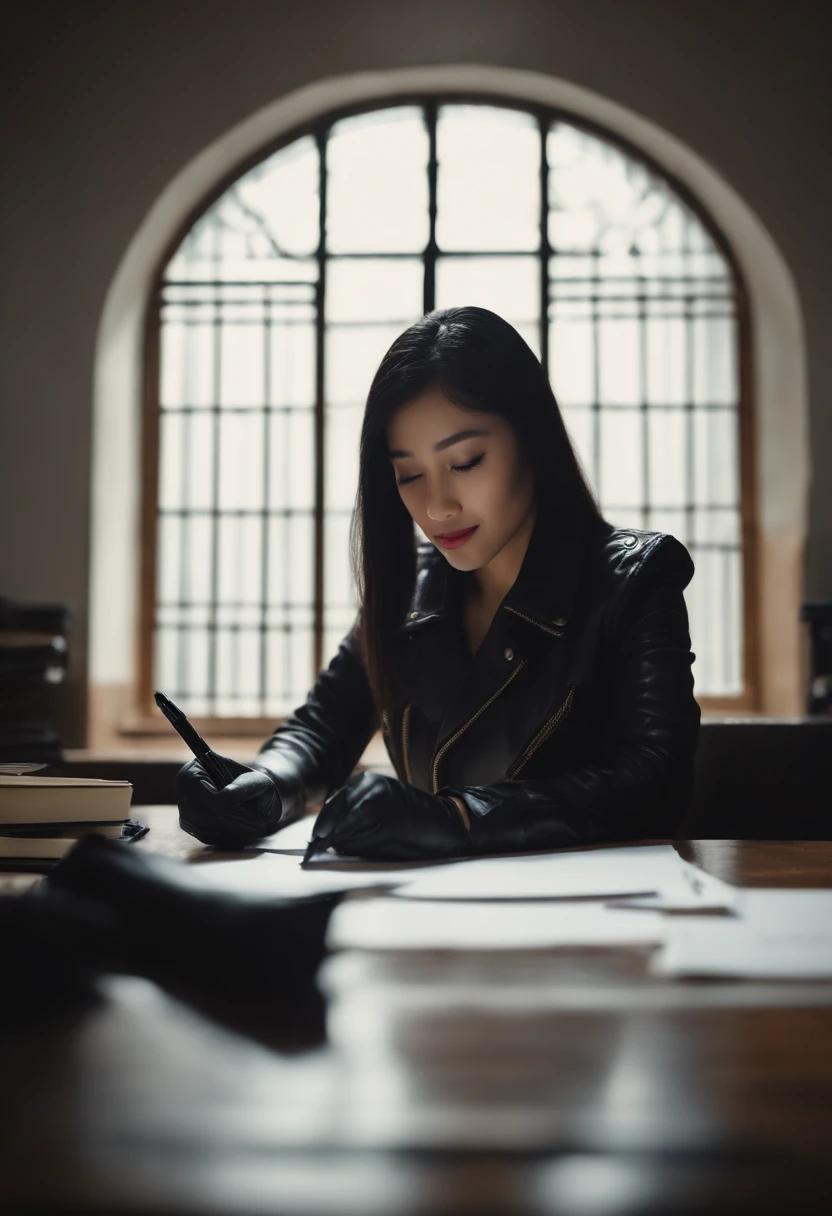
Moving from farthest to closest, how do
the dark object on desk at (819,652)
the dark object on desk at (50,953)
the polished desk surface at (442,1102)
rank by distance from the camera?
the dark object on desk at (819,652)
the dark object on desk at (50,953)
the polished desk surface at (442,1102)

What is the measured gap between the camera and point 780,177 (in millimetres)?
4191

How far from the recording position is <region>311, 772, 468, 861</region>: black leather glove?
855mm

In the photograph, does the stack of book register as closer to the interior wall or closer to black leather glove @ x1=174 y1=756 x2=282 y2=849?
black leather glove @ x1=174 y1=756 x2=282 y2=849

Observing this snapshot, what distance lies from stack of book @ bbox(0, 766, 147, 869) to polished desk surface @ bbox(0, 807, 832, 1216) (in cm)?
42

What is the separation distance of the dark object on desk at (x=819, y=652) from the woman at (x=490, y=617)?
2373mm

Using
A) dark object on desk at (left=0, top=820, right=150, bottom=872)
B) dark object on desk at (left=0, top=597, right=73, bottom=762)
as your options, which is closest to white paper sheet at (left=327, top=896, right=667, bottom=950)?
dark object on desk at (left=0, top=820, right=150, bottom=872)

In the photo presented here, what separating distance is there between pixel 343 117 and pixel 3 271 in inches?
66.5

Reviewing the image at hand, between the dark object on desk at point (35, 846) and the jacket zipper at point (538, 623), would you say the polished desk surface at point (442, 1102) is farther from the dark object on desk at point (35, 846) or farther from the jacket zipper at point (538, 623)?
the jacket zipper at point (538, 623)

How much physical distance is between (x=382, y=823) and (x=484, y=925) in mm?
240

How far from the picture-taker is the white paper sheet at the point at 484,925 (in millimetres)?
588

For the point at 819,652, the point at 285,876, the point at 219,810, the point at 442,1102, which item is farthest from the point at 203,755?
the point at 819,652

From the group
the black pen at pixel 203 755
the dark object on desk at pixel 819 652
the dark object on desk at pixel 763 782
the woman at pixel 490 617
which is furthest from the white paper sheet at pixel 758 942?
the dark object on desk at pixel 819 652

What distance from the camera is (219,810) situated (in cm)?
101

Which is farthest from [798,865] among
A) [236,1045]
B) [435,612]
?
[435,612]
